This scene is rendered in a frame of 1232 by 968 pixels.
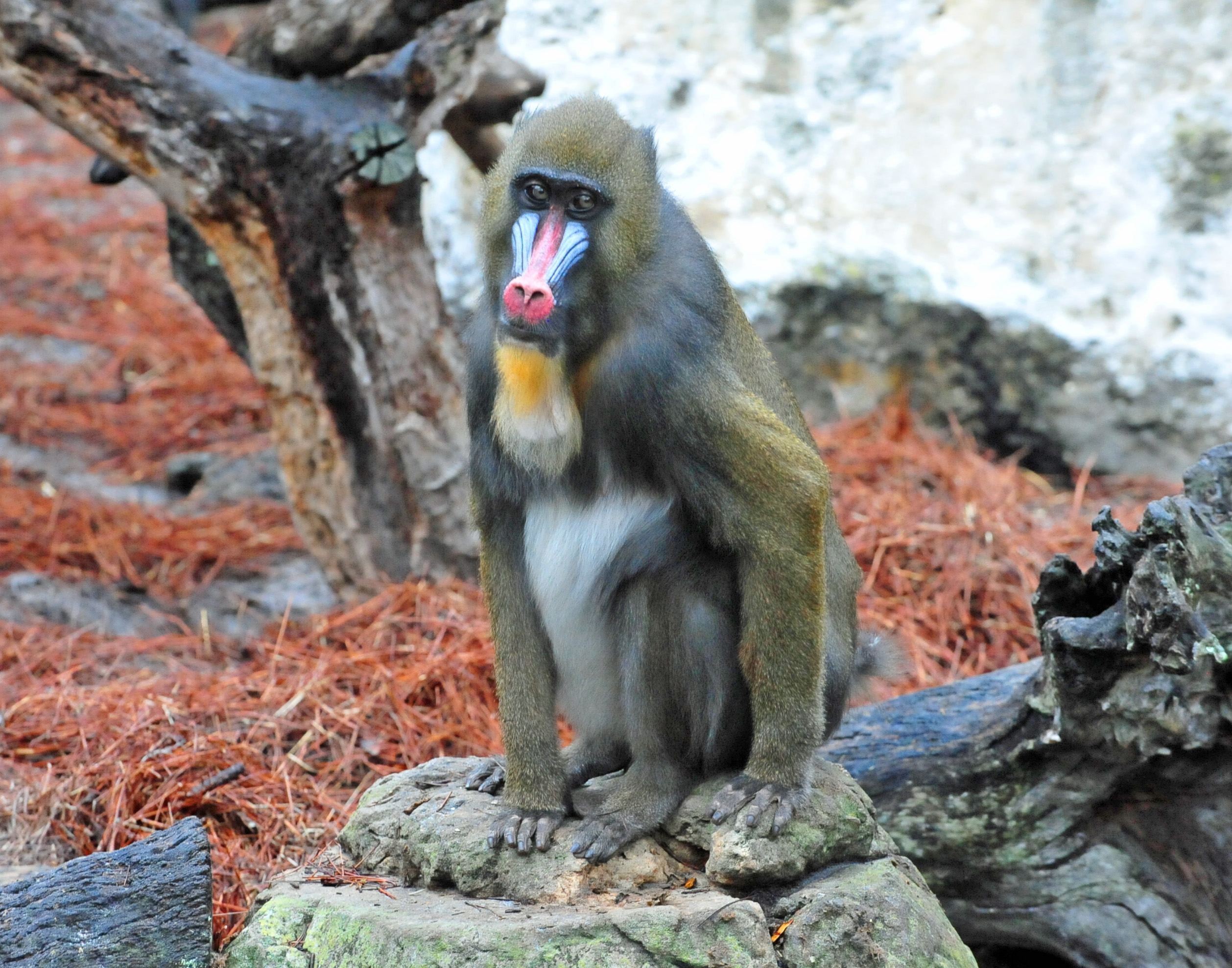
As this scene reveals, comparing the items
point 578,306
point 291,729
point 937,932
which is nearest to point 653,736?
point 937,932

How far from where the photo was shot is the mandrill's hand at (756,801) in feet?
10.0

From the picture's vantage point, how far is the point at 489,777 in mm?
3570

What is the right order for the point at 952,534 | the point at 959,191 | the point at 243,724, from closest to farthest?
the point at 243,724, the point at 952,534, the point at 959,191

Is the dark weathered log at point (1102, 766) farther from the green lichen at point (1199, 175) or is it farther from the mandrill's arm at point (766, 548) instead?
the green lichen at point (1199, 175)

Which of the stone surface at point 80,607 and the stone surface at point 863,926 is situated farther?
the stone surface at point 80,607

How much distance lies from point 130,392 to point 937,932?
741 cm

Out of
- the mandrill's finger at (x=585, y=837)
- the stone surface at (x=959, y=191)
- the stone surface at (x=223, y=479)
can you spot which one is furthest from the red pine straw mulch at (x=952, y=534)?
the stone surface at (x=223, y=479)

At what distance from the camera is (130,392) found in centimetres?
895

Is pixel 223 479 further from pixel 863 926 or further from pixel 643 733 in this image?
pixel 863 926

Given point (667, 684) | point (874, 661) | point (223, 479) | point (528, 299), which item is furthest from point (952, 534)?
point (223, 479)

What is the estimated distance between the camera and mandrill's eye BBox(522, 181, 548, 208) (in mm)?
3033

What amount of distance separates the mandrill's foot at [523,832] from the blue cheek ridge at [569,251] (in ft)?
4.28

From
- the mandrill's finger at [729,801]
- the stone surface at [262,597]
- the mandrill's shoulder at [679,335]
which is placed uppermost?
the mandrill's shoulder at [679,335]

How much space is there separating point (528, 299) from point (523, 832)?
4.23 ft
